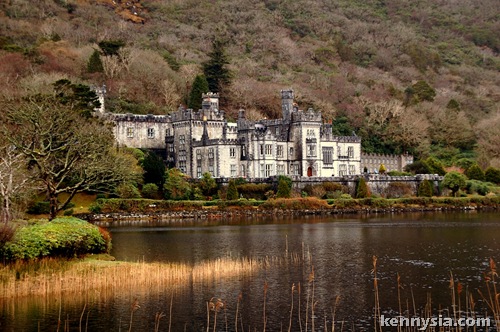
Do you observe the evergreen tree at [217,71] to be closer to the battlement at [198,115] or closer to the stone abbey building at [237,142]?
the stone abbey building at [237,142]

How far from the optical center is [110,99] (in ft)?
404

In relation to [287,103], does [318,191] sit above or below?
below

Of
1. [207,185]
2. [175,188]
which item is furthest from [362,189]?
[175,188]

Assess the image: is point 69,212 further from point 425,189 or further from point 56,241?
point 425,189

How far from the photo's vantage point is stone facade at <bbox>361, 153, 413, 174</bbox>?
124812mm

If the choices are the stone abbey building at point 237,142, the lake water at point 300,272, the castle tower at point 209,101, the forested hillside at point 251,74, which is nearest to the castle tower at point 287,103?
the stone abbey building at point 237,142

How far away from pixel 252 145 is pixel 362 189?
1583cm

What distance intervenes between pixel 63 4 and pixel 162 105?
5591 cm

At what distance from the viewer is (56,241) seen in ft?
131

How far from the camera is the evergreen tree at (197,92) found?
12219 centimetres

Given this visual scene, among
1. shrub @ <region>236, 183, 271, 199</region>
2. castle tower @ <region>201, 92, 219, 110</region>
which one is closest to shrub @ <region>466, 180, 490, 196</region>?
shrub @ <region>236, 183, 271, 199</region>

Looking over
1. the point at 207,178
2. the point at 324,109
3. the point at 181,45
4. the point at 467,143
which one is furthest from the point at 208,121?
the point at 181,45

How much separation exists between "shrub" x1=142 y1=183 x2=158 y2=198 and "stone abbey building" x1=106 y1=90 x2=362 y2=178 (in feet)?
46.3

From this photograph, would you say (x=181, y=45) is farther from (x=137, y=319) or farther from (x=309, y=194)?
(x=137, y=319)
